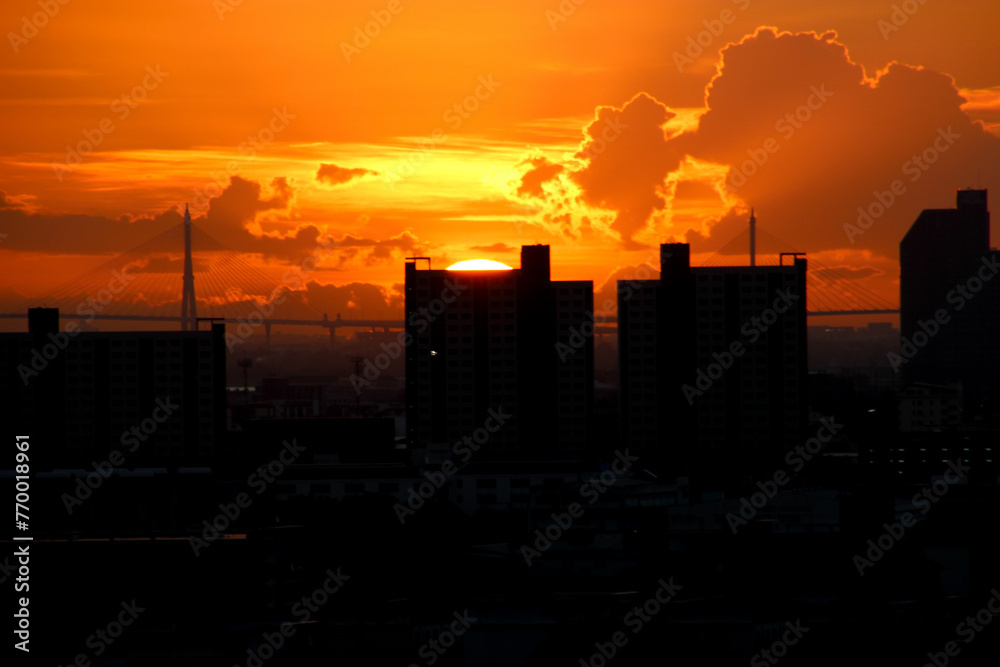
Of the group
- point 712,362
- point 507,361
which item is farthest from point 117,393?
point 712,362

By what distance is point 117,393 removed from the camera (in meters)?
22.1

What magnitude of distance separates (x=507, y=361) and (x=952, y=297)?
3653cm

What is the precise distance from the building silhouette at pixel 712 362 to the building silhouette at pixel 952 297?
29.3 metres

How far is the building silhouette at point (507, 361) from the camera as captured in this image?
22359 mm

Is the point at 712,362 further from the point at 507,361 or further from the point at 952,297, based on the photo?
the point at 952,297

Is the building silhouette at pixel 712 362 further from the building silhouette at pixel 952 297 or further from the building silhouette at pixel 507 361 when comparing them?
the building silhouette at pixel 952 297

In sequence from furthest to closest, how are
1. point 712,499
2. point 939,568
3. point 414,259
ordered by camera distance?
1. point 414,259
2. point 712,499
3. point 939,568

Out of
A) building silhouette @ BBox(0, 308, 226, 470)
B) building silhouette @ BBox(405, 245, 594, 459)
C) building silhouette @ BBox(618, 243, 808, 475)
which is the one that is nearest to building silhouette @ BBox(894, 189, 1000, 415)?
building silhouette @ BBox(618, 243, 808, 475)

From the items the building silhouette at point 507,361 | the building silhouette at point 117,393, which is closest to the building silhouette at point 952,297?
the building silhouette at point 507,361

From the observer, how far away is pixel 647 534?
15.4 metres

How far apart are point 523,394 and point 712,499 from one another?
506 centimetres

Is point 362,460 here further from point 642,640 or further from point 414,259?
point 642,640

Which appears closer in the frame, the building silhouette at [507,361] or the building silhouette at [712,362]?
the building silhouette at [712,362]

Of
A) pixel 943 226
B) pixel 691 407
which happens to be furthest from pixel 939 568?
pixel 943 226
